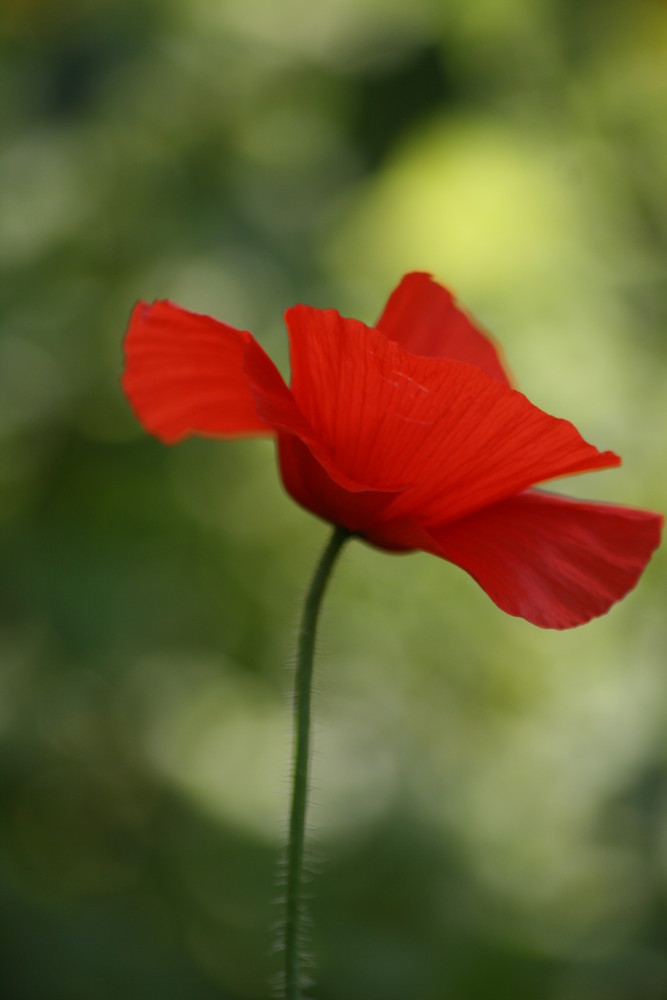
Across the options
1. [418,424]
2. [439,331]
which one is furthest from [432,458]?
[439,331]

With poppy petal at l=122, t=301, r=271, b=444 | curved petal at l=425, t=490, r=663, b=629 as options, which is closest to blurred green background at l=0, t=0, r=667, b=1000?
poppy petal at l=122, t=301, r=271, b=444

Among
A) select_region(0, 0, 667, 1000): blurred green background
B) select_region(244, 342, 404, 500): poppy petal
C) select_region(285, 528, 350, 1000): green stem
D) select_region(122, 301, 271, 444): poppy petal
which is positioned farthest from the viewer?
select_region(0, 0, 667, 1000): blurred green background

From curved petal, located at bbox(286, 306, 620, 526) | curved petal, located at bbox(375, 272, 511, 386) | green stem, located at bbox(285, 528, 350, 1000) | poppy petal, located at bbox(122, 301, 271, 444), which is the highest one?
curved petal, located at bbox(375, 272, 511, 386)

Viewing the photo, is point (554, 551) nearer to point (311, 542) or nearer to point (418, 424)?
point (418, 424)

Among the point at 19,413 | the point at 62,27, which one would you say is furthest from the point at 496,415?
the point at 62,27

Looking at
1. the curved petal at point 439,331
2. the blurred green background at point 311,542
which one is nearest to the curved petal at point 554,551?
the curved petal at point 439,331

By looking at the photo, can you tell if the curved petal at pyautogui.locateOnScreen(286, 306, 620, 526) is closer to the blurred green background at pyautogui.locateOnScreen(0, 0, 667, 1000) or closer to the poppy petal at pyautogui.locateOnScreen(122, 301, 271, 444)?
the poppy petal at pyautogui.locateOnScreen(122, 301, 271, 444)

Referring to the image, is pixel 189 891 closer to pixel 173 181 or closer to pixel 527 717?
pixel 527 717
